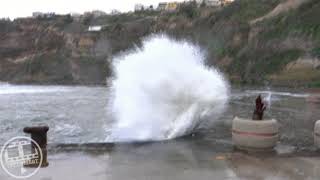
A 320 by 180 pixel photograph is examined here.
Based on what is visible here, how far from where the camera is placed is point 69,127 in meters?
25.3

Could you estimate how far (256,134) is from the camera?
13078 millimetres

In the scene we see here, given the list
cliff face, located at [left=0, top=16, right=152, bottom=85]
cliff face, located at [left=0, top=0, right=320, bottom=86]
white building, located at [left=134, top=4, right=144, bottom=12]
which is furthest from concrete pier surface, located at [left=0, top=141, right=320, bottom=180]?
white building, located at [left=134, top=4, right=144, bottom=12]

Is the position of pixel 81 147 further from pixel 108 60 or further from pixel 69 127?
pixel 108 60

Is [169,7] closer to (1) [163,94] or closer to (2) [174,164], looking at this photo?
(1) [163,94]

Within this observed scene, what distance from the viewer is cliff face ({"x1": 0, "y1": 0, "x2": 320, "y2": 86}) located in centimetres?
6594

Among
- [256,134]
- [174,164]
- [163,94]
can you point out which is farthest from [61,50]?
[174,164]

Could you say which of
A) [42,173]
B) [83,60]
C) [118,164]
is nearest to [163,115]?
[118,164]

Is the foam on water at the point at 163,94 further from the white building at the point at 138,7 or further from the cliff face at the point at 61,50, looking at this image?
the white building at the point at 138,7

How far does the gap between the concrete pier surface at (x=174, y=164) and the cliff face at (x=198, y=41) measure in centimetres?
4311

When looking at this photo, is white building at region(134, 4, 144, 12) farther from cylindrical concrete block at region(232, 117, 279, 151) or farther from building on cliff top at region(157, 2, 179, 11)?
cylindrical concrete block at region(232, 117, 279, 151)

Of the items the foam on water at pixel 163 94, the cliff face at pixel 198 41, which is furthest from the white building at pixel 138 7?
the foam on water at pixel 163 94

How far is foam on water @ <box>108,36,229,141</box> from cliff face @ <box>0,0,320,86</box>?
38.6 m

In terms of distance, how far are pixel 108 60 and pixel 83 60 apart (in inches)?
195

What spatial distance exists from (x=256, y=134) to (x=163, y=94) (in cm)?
481
